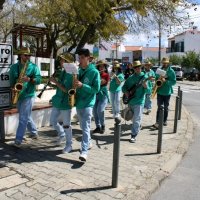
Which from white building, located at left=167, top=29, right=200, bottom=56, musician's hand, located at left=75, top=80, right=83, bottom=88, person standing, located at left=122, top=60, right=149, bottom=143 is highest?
white building, located at left=167, top=29, right=200, bottom=56

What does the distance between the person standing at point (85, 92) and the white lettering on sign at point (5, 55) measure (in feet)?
4.69

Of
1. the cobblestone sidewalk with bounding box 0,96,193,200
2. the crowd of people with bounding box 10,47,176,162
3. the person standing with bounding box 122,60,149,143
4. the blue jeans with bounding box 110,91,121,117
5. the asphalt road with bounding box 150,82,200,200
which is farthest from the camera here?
the blue jeans with bounding box 110,91,121,117

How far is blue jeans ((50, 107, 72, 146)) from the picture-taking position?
707 cm

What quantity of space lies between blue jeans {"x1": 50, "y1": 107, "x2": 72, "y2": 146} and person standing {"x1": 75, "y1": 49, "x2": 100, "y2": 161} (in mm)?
320

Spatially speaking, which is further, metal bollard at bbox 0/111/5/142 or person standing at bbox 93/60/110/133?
person standing at bbox 93/60/110/133

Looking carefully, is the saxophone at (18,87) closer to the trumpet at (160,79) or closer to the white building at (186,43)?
the trumpet at (160,79)

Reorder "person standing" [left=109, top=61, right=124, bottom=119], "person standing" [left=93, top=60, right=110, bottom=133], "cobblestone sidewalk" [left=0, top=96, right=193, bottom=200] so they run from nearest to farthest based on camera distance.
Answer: "cobblestone sidewalk" [left=0, top=96, right=193, bottom=200], "person standing" [left=93, top=60, right=110, bottom=133], "person standing" [left=109, top=61, right=124, bottom=119]

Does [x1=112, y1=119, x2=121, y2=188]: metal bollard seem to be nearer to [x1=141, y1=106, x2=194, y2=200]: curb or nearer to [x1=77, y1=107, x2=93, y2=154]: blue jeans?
[x1=141, y1=106, x2=194, y2=200]: curb

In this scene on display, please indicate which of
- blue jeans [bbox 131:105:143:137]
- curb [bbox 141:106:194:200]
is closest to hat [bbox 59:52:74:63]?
blue jeans [bbox 131:105:143:137]

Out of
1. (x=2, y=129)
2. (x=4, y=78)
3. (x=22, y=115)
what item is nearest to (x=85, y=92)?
(x=22, y=115)

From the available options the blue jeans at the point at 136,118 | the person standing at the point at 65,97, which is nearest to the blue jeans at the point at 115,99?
the blue jeans at the point at 136,118

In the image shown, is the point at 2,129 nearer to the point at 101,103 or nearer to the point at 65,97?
the point at 65,97

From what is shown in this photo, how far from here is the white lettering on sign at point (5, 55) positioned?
23.7 feet

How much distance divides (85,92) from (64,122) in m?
0.74
